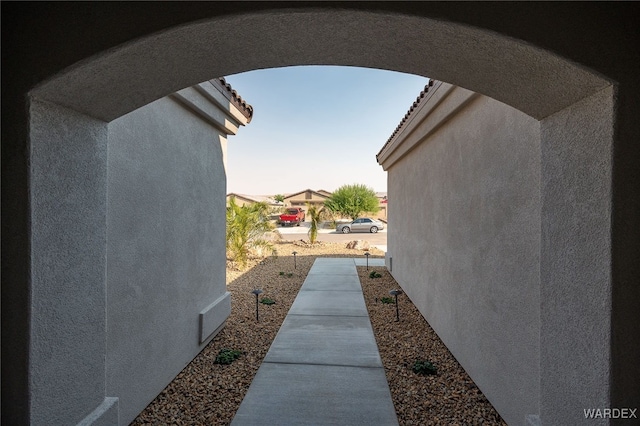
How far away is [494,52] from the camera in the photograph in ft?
5.95

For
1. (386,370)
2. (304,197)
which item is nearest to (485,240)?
(386,370)

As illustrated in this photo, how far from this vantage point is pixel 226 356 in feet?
15.3

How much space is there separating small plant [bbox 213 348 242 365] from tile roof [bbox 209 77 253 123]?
3.98 metres

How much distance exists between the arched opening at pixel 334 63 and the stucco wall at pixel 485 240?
0.74 meters

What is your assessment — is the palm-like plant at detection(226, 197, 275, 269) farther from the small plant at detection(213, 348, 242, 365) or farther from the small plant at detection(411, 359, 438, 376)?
the small plant at detection(411, 359, 438, 376)

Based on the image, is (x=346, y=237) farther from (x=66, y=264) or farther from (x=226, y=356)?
(x=66, y=264)

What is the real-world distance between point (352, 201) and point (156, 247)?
110ft

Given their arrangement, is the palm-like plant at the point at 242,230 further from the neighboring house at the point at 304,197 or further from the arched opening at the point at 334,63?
the neighboring house at the point at 304,197

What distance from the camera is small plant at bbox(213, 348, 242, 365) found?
4.60 m

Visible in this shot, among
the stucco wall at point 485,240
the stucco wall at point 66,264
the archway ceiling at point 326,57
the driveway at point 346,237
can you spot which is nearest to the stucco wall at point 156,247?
the stucco wall at point 66,264

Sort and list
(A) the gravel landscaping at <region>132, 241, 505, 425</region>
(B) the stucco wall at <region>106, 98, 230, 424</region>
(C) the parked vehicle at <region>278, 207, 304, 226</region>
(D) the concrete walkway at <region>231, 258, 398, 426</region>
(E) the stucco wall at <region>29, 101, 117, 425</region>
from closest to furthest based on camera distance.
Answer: (E) the stucco wall at <region>29, 101, 117, 425</region>, (B) the stucco wall at <region>106, 98, 230, 424</region>, (D) the concrete walkway at <region>231, 258, 398, 426</region>, (A) the gravel landscaping at <region>132, 241, 505, 425</region>, (C) the parked vehicle at <region>278, 207, 304, 226</region>

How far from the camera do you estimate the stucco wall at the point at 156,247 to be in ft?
10.0

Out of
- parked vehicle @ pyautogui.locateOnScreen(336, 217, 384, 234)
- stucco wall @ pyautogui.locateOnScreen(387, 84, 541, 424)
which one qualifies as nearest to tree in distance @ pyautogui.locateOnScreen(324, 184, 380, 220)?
parked vehicle @ pyautogui.locateOnScreen(336, 217, 384, 234)

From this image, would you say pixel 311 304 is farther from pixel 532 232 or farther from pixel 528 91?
pixel 528 91
